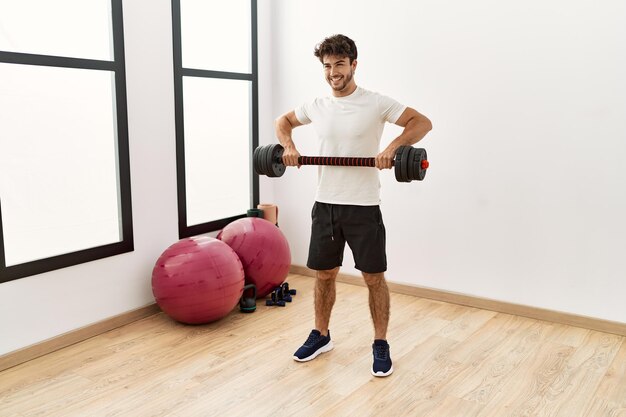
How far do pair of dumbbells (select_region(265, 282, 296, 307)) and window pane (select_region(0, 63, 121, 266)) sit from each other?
3.02 feet

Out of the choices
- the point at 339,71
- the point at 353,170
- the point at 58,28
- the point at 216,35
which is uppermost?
the point at 216,35

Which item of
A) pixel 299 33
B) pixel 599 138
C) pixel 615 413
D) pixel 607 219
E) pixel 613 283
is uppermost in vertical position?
pixel 299 33

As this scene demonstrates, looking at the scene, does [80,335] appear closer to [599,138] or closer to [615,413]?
[615,413]

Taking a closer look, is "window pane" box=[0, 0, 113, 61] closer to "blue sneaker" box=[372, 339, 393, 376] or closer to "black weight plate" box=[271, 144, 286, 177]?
"black weight plate" box=[271, 144, 286, 177]

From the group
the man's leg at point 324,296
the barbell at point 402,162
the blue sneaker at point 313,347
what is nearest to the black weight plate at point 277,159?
the barbell at point 402,162

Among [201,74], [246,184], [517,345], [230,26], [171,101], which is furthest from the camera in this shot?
[246,184]

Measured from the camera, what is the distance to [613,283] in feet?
9.24

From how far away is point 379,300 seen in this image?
8.07 ft

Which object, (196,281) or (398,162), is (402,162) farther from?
(196,281)

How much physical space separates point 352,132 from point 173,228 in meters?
1.36

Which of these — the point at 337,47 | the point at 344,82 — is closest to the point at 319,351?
the point at 344,82

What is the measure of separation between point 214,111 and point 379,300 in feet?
5.69

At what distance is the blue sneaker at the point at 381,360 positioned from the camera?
236 centimetres

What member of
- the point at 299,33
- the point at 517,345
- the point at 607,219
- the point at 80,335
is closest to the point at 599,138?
the point at 607,219
